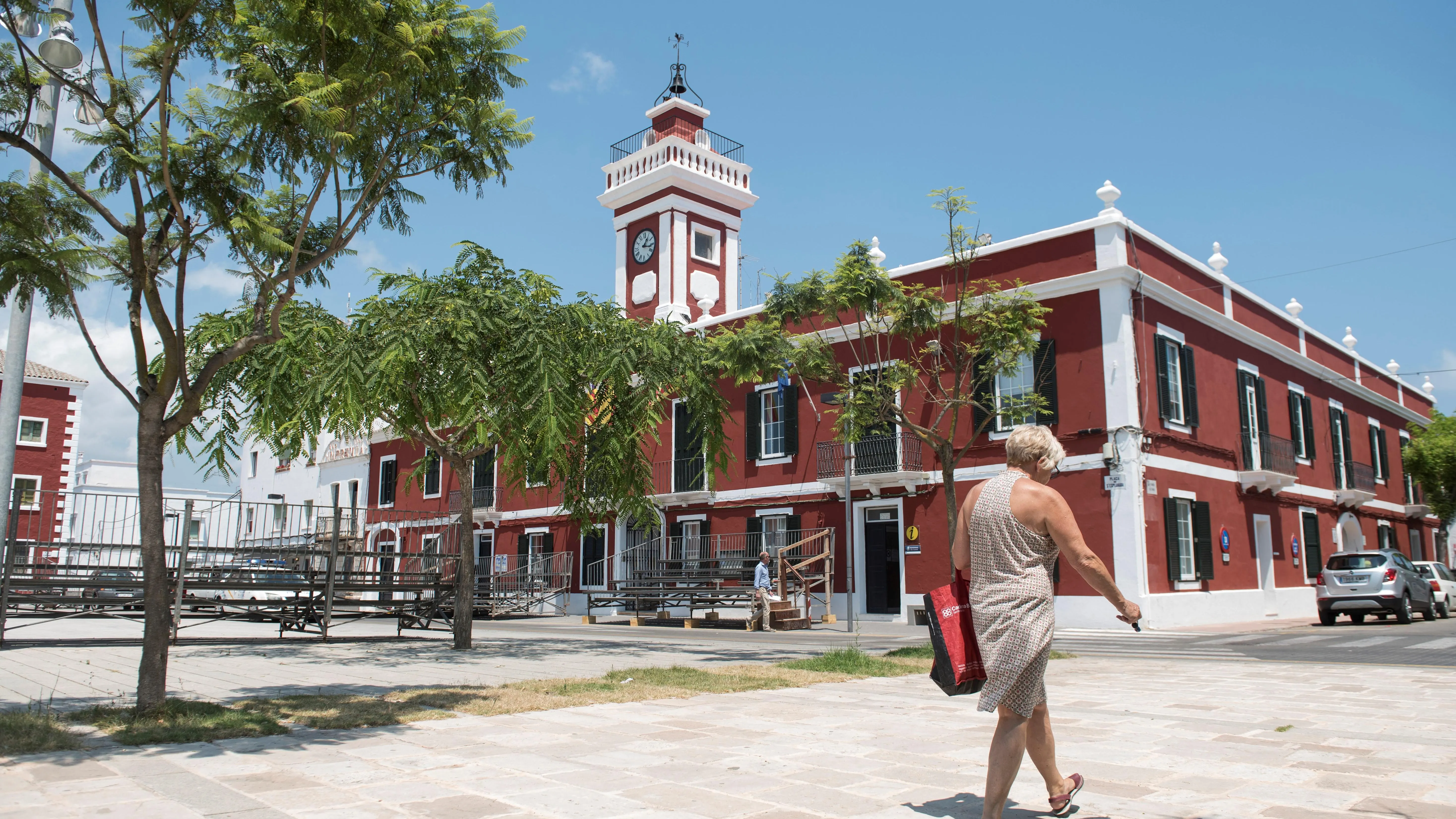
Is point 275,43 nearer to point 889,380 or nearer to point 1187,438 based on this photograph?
point 889,380

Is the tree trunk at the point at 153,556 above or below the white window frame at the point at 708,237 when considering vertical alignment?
below

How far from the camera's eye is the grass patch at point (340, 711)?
6.11 metres

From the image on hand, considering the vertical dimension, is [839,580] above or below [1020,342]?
below

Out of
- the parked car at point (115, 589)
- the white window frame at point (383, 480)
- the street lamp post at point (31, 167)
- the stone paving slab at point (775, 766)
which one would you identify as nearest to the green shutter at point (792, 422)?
the parked car at point (115, 589)

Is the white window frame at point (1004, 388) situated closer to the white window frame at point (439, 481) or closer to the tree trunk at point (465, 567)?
the tree trunk at point (465, 567)

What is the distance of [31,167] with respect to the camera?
7332 millimetres

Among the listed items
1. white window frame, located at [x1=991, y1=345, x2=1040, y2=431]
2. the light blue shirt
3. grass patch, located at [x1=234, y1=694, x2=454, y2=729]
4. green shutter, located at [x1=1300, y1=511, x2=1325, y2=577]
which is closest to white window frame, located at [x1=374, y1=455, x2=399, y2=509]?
the light blue shirt

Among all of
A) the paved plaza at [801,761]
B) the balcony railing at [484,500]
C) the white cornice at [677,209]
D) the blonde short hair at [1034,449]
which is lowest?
the paved plaza at [801,761]

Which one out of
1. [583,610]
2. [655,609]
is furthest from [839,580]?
[583,610]

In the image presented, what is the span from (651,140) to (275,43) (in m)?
24.0

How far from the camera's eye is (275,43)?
6676mm

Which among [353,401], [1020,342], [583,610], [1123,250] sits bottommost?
[583,610]

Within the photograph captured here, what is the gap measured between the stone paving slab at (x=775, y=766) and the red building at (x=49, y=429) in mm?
33150

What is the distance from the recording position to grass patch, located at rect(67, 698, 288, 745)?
539 centimetres
